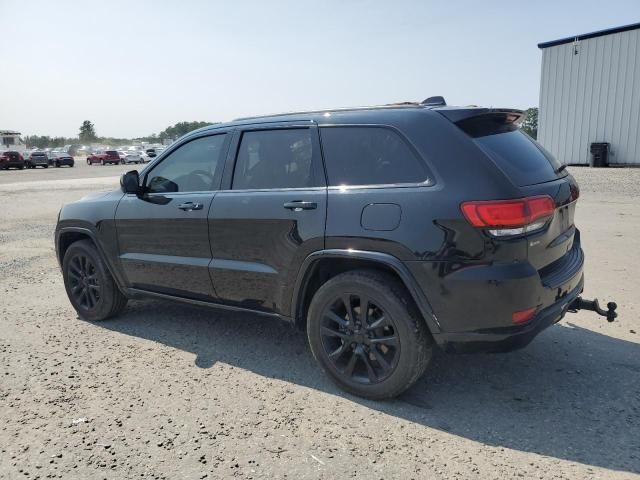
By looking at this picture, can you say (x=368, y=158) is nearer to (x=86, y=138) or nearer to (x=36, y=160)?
(x=36, y=160)

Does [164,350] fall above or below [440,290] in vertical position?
below

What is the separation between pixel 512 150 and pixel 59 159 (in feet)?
150

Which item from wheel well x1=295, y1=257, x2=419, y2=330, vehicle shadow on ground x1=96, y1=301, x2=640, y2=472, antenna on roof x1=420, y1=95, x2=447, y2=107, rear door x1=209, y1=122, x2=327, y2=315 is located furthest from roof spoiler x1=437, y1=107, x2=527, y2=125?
vehicle shadow on ground x1=96, y1=301, x2=640, y2=472

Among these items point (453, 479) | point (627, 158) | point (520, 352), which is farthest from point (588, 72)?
point (453, 479)

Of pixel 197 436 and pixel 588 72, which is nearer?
pixel 197 436

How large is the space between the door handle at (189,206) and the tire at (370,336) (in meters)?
1.27

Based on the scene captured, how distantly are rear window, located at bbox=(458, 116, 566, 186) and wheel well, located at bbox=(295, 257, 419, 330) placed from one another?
92cm

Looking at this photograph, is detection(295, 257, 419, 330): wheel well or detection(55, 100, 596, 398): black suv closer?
detection(55, 100, 596, 398): black suv

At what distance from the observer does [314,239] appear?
3.49 meters

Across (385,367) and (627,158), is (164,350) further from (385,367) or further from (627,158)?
(627,158)

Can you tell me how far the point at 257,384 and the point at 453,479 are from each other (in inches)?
61.0

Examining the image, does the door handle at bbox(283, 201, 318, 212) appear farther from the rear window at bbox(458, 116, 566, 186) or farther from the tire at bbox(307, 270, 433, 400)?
the rear window at bbox(458, 116, 566, 186)

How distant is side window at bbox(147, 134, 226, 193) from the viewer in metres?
4.24

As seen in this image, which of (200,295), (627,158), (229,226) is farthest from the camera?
(627,158)
